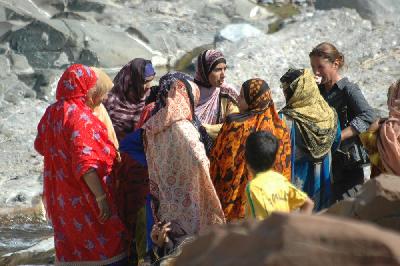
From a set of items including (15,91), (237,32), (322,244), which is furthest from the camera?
(237,32)

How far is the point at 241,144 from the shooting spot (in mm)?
4141

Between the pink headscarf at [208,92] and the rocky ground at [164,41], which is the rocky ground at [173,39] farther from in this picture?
the pink headscarf at [208,92]

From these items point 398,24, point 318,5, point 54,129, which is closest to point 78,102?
point 54,129

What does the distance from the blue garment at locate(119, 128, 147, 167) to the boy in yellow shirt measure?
41.5 inches

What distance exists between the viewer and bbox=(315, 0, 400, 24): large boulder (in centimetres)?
1245

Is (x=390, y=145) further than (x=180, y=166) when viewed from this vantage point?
No

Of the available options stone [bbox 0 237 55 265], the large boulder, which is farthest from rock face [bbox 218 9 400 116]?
stone [bbox 0 237 55 265]

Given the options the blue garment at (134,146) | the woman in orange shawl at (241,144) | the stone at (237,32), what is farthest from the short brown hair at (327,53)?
the stone at (237,32)

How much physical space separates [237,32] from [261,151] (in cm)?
919

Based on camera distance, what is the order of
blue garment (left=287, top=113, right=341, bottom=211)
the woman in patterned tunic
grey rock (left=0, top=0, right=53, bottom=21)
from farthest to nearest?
grey rock (left=0, top=0, right=53, bottom=21) → blue garment (left=287, top=113, right=341, bottom=211) → the woman in patterned tunic

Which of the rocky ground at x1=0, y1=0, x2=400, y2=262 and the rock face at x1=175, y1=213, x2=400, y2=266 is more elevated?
the rocky ground at x1=0, y1=0, x2=400, y2=262

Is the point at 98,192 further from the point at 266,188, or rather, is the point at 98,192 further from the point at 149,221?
the point at 266,188

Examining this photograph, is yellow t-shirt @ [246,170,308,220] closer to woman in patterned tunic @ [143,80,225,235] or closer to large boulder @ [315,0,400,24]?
woman in patterned tunic @ [143,80,225,235]

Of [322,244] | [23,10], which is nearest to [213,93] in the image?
[322,244]
